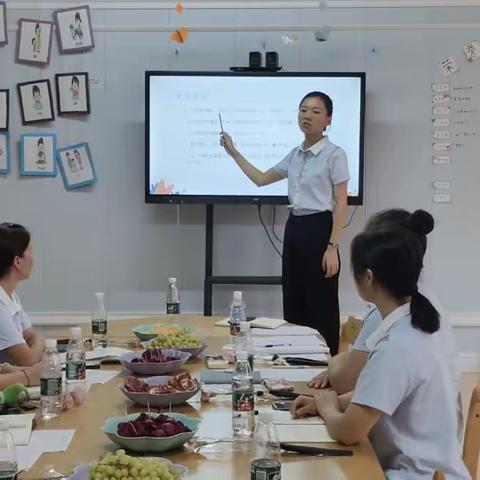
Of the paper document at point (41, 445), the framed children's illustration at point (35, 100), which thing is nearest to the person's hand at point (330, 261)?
the framed children's illustration at point (35, 100)

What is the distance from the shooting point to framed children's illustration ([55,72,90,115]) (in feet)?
14.9

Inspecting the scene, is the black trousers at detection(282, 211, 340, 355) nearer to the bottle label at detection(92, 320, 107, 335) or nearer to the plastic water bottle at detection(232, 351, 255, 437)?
the bottle label at detection(92, 320, 107, 335)

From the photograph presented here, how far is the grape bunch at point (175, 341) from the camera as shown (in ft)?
8.11

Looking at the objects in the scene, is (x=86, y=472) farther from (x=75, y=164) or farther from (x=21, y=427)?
(x=75, y=164)

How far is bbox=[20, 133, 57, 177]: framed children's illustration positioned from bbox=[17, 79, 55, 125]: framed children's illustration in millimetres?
108

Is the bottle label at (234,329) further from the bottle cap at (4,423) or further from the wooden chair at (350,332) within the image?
the bottle cap at (4,423)

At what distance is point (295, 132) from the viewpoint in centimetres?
440

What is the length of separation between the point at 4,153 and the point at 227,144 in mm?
1372

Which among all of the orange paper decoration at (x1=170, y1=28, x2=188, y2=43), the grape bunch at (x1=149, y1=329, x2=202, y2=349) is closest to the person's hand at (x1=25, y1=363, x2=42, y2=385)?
the grape bunch at (x1=149, y1=329, x2=202, y2=349)

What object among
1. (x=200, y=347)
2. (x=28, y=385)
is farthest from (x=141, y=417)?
(x=200, y=347)

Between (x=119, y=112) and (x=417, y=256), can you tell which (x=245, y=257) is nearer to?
(x=119, y=112)

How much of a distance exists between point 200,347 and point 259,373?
301 mm

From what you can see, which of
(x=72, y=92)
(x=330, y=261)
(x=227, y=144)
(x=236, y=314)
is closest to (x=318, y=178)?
(x=330, y=261)

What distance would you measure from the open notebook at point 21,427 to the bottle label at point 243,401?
462 mm
